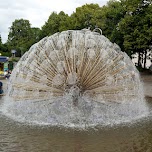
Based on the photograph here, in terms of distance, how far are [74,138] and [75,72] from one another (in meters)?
3.61

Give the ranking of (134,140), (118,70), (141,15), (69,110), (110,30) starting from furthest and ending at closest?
(110,30)
(141,15)
(118,70)
(69,110)
(134,140)

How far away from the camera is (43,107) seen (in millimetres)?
14914

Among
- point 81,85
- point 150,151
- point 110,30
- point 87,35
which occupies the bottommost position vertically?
point 150,151

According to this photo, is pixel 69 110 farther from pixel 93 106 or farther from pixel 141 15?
pixel 141 15

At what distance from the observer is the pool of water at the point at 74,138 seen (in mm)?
10367

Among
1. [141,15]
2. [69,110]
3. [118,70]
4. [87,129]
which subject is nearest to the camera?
[87,129]

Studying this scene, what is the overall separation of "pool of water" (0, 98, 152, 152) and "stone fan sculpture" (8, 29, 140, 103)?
75.1 inches

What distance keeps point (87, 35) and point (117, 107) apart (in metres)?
3.25

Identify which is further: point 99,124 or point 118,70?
point 118,70

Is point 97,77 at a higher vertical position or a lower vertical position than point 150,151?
higher

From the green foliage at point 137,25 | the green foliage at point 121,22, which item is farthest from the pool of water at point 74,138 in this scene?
the green foliage at point 121,22

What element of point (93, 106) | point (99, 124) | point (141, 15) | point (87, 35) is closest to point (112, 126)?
point (99, 124)

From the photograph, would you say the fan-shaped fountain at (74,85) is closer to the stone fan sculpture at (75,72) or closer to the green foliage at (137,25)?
the stone fan sculpture at (75,72)

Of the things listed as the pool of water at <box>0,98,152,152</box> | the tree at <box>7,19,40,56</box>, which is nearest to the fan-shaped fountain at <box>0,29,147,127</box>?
the pool of water at <box>0,98,152,152</box>
